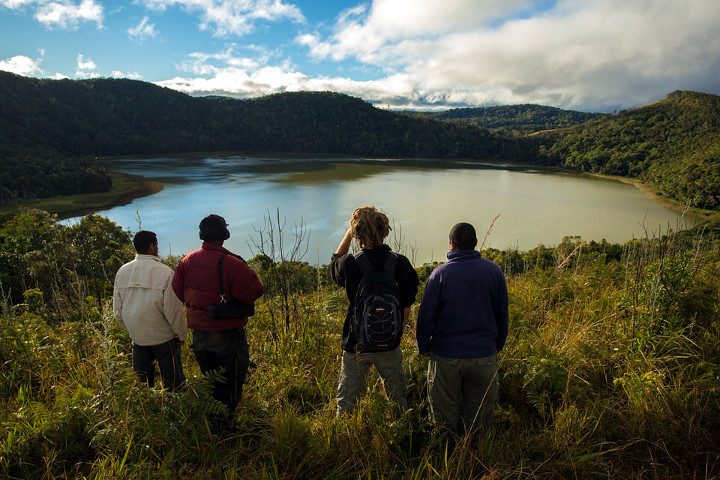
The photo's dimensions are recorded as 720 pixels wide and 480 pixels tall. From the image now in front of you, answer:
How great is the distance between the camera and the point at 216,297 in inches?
83.9

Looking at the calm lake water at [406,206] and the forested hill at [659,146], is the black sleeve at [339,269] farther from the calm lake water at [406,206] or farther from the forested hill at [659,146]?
the forested hill at [659,146]

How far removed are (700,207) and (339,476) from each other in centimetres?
5194

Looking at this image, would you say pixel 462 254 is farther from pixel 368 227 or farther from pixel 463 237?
pixel 368 227

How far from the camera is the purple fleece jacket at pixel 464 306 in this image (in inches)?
76.6

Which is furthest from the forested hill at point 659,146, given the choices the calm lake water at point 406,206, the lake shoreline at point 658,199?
the calm lake water at point 406,206

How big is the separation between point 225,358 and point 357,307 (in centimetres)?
88

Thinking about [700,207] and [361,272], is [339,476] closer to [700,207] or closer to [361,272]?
[361,272]

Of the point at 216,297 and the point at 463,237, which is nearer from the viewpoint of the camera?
the point at 463,237

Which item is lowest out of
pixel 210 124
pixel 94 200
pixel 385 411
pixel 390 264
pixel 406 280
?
pixel 94 200

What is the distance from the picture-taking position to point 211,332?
2.16 m

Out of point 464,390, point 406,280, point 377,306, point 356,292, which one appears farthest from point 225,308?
point 464,390

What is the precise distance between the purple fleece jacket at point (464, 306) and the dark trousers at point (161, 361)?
168cm

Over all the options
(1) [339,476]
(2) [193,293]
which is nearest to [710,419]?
(1) [339,476]

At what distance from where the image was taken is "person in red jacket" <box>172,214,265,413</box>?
6.99ft
